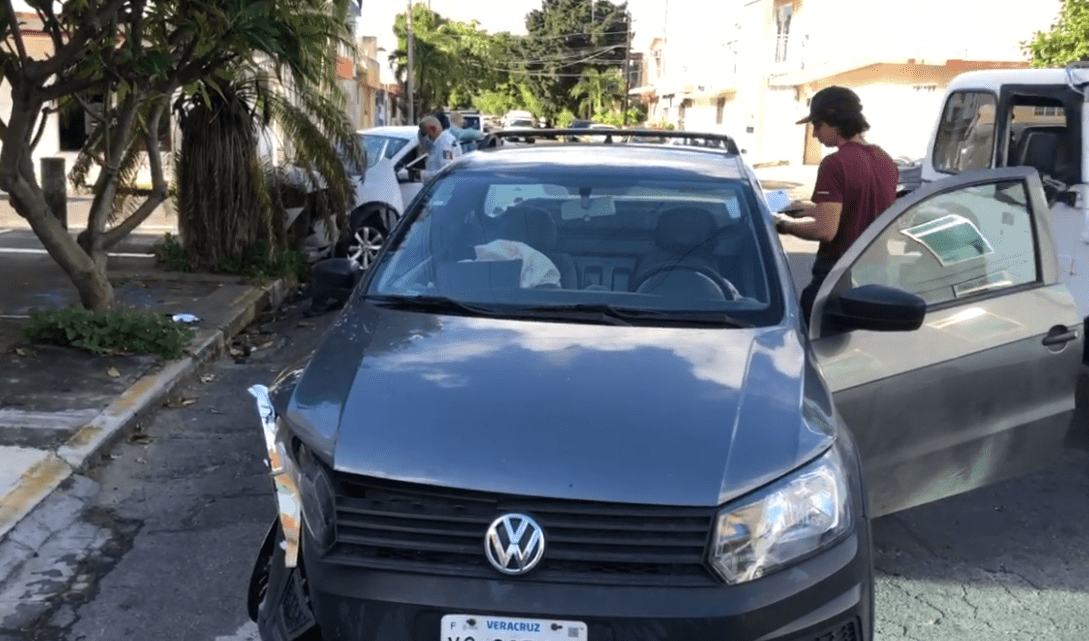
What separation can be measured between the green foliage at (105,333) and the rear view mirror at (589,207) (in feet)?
13.8

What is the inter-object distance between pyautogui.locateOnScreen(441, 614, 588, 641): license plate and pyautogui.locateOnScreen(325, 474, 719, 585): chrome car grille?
102 mm

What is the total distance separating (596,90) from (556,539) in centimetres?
6779

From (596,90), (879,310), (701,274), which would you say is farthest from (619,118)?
(879,310)

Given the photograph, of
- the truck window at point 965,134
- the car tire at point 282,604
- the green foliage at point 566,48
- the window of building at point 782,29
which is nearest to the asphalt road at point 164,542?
the car tire at point 282,604

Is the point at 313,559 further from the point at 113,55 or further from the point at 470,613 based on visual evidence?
the point at 113,55

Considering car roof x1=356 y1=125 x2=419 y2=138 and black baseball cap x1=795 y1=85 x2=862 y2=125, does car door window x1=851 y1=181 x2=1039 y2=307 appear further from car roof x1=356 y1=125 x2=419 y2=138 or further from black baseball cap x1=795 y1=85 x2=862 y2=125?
car roof x1=356 y1=125 x2=419 y2=138

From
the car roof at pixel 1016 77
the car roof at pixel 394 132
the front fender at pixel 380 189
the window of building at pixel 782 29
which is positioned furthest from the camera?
the window of building at pixel 782 29

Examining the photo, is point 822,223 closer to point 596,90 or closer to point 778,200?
point 778,200

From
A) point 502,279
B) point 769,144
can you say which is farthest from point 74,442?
point 769,144

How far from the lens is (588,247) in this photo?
173 inches

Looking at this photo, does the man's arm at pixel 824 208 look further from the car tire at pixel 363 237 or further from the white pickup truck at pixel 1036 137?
the car tire at pixel 363 237

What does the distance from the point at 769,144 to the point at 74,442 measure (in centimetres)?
3979

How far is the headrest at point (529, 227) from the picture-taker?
14.3 feet

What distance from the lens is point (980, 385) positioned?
4336 mm
